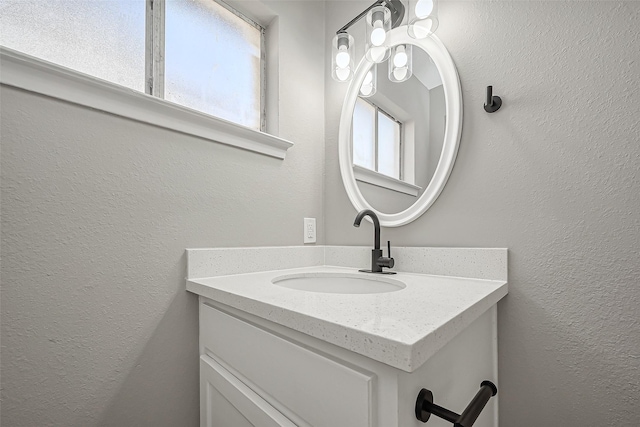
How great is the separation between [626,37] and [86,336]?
4.95 feet

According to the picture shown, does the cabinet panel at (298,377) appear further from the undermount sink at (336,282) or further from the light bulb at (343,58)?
the light bulb at (343,58)

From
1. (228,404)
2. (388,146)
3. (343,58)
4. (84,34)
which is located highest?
(343,58)

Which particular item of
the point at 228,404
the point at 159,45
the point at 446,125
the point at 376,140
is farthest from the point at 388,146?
the point at 228,404

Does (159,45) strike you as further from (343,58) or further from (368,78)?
(368,78)

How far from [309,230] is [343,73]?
0.68 meters

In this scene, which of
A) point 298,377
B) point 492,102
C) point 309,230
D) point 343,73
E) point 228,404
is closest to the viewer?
point 298,377

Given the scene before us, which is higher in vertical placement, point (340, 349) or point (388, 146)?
point (388, 146)

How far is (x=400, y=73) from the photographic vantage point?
1108 mm

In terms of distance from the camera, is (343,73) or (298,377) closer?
(298,377)

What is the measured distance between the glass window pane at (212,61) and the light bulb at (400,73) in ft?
1.90

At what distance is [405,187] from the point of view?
1.10 metres

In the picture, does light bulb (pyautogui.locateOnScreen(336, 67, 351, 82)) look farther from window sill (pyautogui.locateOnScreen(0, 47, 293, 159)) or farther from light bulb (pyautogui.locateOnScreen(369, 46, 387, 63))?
window sill (pyautogui.locateOnScreen(0, 47, 293, 159))

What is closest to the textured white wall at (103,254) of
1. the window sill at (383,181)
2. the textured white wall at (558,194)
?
the window sill at (383,181)

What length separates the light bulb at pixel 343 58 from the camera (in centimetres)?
118
